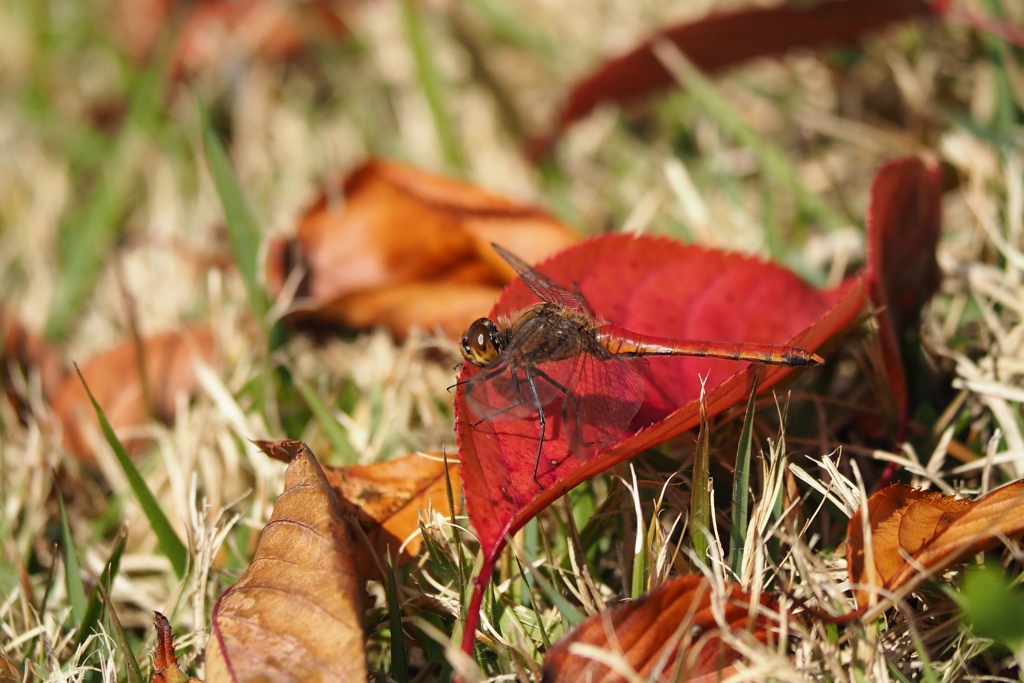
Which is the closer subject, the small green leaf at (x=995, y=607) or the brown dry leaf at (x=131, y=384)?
the small green leaf at (x=995, y=607)

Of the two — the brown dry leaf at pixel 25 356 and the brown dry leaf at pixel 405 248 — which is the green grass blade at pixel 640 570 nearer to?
the brown dry leaf at pixel 405 248

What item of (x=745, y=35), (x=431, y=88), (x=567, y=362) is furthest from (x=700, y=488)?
(x=431, y=88)

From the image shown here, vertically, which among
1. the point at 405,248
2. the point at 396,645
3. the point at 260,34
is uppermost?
the point at 260,34

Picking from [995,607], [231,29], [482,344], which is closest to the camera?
[995,607]

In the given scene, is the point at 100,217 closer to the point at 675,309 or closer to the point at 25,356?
the point at 25,356

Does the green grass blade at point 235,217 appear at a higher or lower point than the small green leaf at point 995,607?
higher

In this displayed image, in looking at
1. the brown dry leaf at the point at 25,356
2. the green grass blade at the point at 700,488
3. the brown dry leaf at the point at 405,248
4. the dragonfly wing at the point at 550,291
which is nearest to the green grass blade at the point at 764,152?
the brown dry leaf at the point at 405,248
